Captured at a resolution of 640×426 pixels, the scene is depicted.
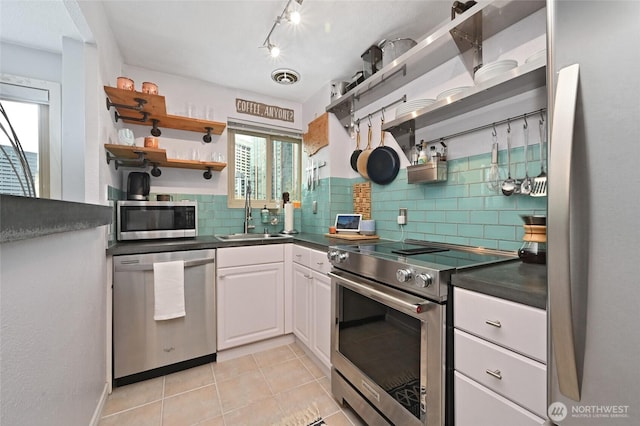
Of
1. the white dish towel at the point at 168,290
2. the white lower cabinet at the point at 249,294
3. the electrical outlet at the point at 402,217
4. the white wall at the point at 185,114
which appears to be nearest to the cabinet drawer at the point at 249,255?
the white lower cabinet at the point at 249,294

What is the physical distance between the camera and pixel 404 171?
2064 mm

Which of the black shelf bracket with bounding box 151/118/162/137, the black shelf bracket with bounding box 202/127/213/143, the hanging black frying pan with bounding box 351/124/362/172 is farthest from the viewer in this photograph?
the black shelf bracket with bounding box 202/127/213/143

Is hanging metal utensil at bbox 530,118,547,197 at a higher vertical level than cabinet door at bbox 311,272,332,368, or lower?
higher

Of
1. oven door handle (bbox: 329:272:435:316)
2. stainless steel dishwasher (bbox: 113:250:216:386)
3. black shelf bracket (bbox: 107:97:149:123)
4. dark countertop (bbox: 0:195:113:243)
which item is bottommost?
stainless steel dishwasher (bbox: 113:250:216:386)

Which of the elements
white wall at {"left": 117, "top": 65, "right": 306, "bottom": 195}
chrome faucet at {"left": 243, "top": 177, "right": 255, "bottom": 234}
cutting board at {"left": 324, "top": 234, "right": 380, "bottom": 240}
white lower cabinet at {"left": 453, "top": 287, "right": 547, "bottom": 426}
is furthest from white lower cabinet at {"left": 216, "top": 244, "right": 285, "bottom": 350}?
white lower cabinet at {"left": 453, "top": 287, "right": 547, "bottom": 426}

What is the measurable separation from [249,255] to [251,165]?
1.23 metres

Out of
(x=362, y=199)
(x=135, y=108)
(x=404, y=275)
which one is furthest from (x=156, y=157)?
(x=404, y=275)

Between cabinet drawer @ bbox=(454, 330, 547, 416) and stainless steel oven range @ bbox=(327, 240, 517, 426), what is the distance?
6cm

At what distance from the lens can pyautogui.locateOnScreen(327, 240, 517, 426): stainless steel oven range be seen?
41.1 inches

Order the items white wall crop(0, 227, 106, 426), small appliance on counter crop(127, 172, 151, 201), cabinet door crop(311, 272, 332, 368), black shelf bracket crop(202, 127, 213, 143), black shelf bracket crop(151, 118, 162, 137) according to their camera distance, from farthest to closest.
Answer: black shelf bracket crop(202, 127, 213, 143) → black shelf bracket crop(151, 118, 162, 137) → small appliance on counter crop(127, 172, 151, 201) → cabinet door crop(311, 272, 332, 368) → white wall crop(0, 227, 106, 426)

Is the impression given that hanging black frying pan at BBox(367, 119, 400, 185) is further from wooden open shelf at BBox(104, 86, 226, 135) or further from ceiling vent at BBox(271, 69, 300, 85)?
wooden open shelf at BBox(104, 86, 226, 135)

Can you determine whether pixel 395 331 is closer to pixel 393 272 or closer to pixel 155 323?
pixel 393 272

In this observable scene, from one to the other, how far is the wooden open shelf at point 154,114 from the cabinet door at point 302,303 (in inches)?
59.5

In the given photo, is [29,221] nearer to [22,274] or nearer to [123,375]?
[22,274]
